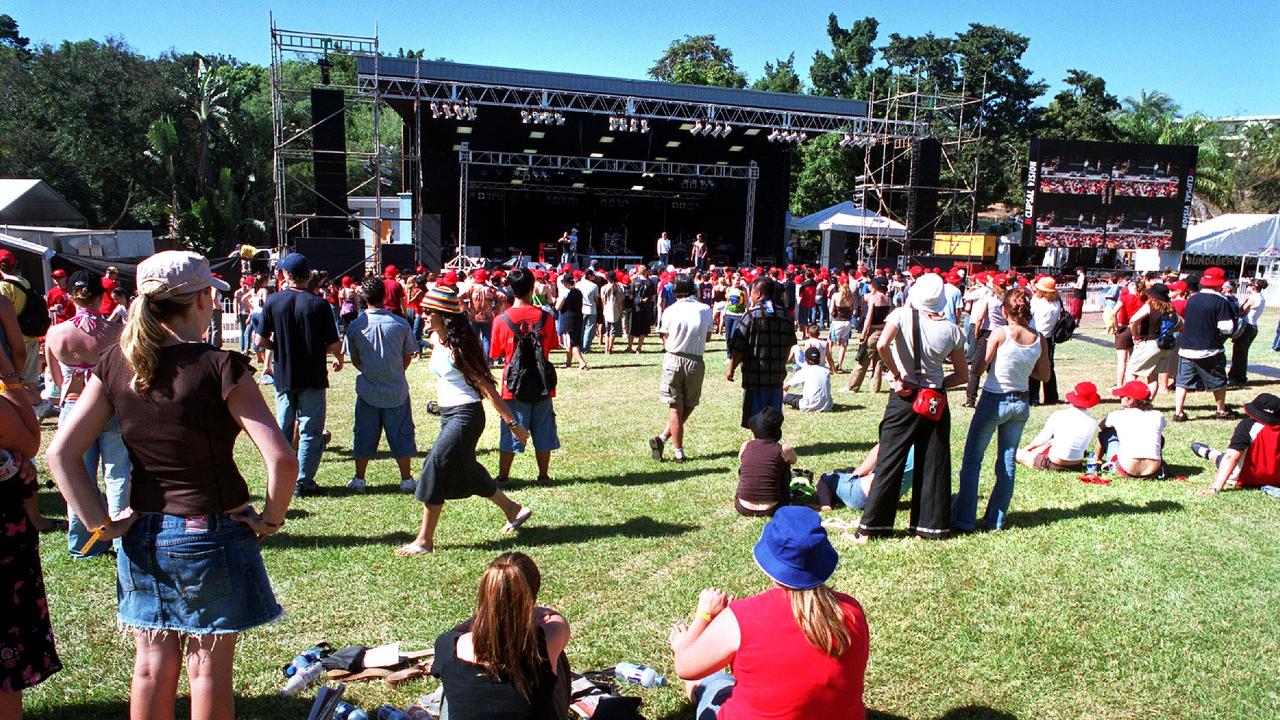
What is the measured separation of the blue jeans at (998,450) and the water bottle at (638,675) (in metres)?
2.70

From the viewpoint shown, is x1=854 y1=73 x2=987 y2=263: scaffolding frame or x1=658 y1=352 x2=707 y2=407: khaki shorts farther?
x1=854 y1=73 x2=987 y2=263: scaffolding frame

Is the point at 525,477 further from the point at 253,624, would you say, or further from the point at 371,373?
the point at 253,624

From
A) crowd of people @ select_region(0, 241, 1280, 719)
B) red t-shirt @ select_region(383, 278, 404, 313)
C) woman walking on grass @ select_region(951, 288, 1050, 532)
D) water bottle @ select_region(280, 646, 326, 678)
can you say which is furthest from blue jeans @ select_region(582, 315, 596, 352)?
water bottle @ select_region(280, 646, 326, 678)

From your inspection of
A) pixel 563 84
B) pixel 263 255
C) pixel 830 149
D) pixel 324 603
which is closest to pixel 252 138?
pixel 263 255

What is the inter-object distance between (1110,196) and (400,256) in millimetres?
21771

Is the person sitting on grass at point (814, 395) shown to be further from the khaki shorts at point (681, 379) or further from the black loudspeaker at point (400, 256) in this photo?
the black loudspeaker at point (400, 256)

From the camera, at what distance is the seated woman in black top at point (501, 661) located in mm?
2375

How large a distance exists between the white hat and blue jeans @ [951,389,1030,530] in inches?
28.6

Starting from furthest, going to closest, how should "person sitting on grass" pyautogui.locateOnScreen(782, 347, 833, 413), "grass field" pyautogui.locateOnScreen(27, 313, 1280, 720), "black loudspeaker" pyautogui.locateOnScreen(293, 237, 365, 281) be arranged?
1. "black loudspeaker" pyautogui.locateOnScreen(293, 237, 365, 281)
2. "person sitting on grass" pyautogui.locateOnScreen(782, 347, 833, 413)
3. "grass field" pyautogui.locateOnScreen(27, 313, 1280, 720)

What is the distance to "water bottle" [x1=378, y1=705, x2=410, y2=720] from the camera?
3.04 meters

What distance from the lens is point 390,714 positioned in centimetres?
307

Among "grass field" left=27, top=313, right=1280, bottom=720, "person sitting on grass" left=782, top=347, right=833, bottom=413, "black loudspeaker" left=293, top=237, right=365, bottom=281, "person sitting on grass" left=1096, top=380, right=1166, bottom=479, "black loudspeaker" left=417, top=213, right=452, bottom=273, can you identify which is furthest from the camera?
"black loudspeaker" left=417, top=213, right=452, bottom=273

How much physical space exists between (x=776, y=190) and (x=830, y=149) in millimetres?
9331

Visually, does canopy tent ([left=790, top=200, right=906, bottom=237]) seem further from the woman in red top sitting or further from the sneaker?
the woman in red top sitting
